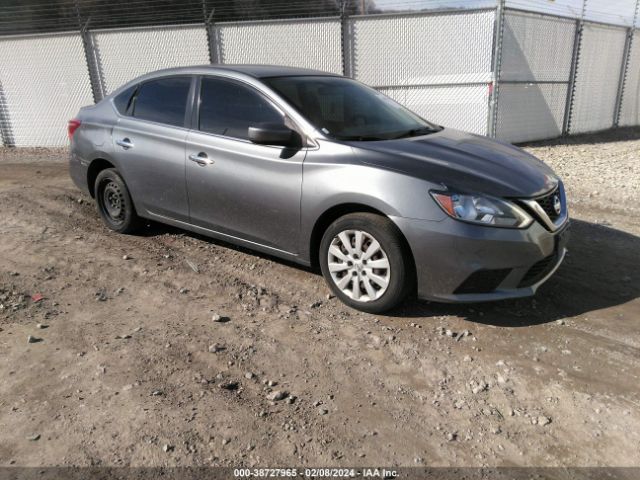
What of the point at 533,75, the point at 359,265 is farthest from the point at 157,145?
the point at 533,75

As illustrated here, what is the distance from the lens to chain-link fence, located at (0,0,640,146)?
A: 10.0m

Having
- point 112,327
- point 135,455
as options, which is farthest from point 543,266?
point 112,327

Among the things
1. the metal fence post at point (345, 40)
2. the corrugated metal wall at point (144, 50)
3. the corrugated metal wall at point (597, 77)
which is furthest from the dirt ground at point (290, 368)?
the corrugated metal wall at point (597, 77)

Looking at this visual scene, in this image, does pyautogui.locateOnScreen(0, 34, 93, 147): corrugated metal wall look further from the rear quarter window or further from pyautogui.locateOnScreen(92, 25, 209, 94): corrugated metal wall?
the rear quarter window

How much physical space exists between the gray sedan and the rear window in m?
0.01

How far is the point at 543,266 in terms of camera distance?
11.6ft

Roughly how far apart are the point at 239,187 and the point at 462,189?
1.77 m

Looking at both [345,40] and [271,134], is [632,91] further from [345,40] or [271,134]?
[271,134]

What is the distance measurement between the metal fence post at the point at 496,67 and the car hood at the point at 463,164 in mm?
6183

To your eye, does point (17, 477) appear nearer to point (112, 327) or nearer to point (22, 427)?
point (22, 427)

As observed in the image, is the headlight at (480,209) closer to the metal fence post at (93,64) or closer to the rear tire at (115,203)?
the rear tire at (115,203)

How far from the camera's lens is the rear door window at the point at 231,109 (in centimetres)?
412

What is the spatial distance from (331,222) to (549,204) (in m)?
1.57

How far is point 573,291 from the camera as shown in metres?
4.08
